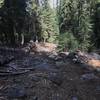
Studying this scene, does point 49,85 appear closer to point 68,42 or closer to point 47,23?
point 68,42

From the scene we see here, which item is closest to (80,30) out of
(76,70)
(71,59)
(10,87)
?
(71,59)

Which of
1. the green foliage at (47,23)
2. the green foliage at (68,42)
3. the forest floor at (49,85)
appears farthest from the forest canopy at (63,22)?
the forest floor at (49,85)

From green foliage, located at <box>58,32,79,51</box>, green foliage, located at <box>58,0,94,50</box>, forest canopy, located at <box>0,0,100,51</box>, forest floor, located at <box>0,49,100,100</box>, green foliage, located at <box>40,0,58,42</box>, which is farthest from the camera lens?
green foliage, located at <box>40,0,58,42</box>

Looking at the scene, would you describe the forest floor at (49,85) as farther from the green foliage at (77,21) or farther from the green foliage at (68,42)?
the green foliage at (77,21)

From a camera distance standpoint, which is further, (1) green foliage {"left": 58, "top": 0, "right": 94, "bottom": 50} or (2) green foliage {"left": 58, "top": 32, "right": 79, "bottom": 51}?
(1) green foliage {"left": 58, "top": 0, "right": 94, "bottom": 50}

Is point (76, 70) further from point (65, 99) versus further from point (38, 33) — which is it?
point (38, 33)

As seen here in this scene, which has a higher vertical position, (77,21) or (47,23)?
(47,23)

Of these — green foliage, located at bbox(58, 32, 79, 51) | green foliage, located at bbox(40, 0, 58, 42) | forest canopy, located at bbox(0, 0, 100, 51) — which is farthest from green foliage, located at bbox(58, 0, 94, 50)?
green foliage, located at bbox(40, 0, 58, 42)

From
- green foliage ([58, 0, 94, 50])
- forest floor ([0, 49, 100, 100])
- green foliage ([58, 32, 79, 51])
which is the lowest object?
forest floor ([0, 49, 100, 100])

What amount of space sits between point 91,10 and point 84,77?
31.2 metres

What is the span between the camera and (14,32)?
3331cm

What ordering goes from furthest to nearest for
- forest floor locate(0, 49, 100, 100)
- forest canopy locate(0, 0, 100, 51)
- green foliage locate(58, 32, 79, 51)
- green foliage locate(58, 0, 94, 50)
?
1. green foliage locate(58, 0, 94, 50)
2. forest canopy locate(0, 0, 100, 51)
3. green foliage locate(58, 32, 79, 51)
4. forest floor locate(0, 49, 100, 100)

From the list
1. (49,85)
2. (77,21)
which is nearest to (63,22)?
(77,21)

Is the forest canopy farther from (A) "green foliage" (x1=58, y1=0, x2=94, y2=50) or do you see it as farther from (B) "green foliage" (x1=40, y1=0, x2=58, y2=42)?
(B) "green foliage" (x1=40, y1=0, x2=58, y2=42)
